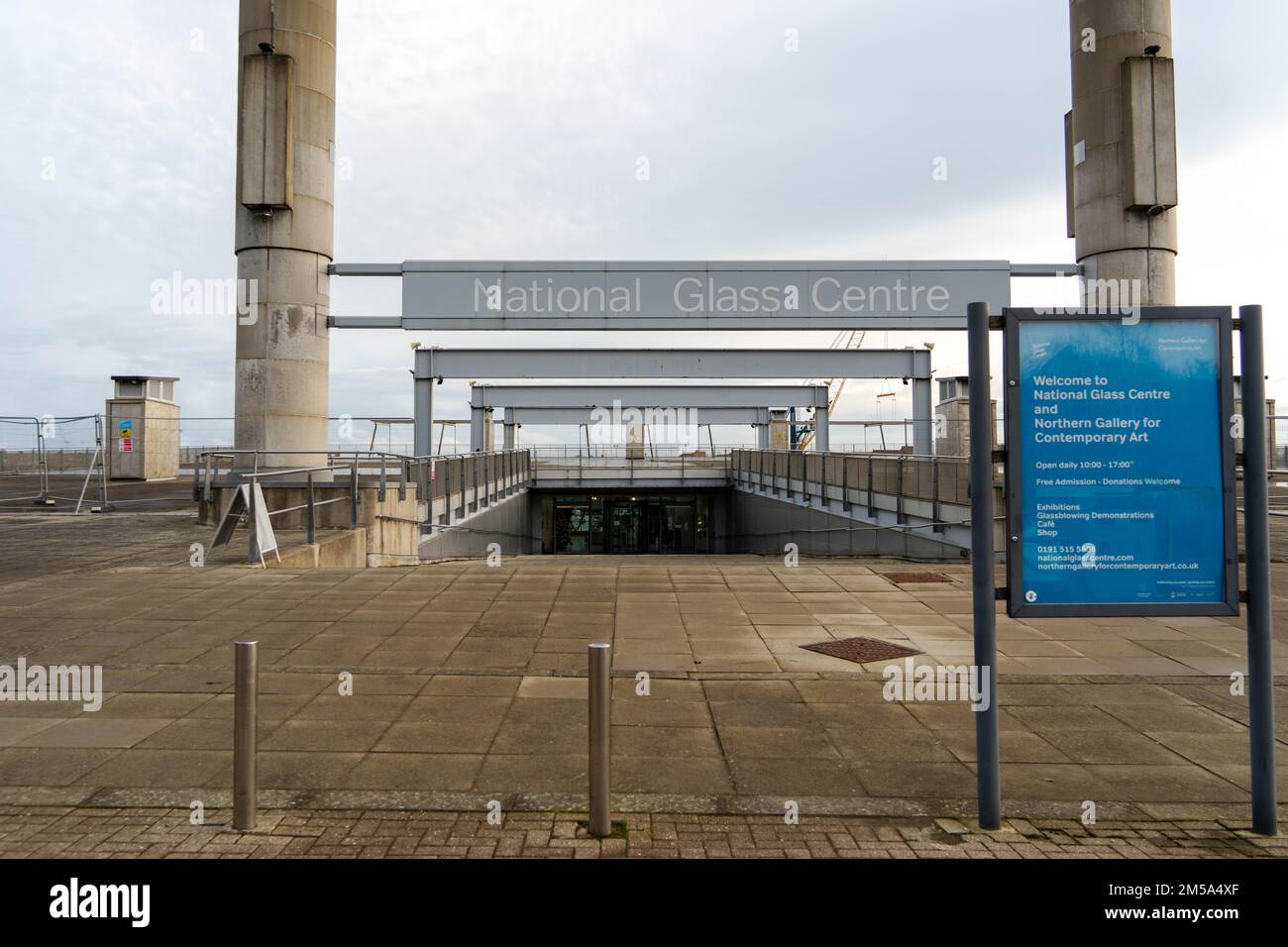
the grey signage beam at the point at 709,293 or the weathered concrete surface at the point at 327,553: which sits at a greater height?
the grey signage beam at the point at 709,293

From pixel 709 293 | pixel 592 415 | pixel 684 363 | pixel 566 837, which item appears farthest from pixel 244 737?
pixel 592 415

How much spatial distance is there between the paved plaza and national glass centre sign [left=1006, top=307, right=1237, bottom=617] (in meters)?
1.07

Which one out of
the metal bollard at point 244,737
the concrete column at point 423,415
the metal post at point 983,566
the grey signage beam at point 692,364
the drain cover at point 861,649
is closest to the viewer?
the metal bollard at point 244,737

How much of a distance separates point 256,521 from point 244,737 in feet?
24.6

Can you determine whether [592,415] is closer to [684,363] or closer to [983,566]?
[684,363]

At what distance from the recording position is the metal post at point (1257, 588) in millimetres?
3496

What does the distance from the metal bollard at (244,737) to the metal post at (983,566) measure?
3.17 m

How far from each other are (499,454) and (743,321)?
40.1ft

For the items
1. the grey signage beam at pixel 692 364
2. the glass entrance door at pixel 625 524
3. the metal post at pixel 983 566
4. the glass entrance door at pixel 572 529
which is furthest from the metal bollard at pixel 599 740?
the glass entrance door at pixel 625 524

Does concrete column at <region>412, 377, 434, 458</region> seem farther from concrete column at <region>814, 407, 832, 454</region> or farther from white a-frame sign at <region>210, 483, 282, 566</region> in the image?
concrete column at <region>814, 407, 832, 454</region>

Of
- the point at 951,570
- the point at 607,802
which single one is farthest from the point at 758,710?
the point at 951,570

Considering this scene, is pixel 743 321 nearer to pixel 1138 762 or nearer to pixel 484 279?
pixel 484 279

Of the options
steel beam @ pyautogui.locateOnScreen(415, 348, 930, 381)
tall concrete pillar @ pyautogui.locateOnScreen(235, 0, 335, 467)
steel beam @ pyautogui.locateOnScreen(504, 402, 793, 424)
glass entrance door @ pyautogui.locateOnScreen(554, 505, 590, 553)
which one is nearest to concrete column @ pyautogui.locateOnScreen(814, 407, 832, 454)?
steel beam @ pyautogui.locateOnScreen(504, 402, 793, 424)

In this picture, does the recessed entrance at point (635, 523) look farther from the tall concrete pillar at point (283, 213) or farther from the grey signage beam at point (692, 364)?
the tall concrete pillar at point (283, 213)
